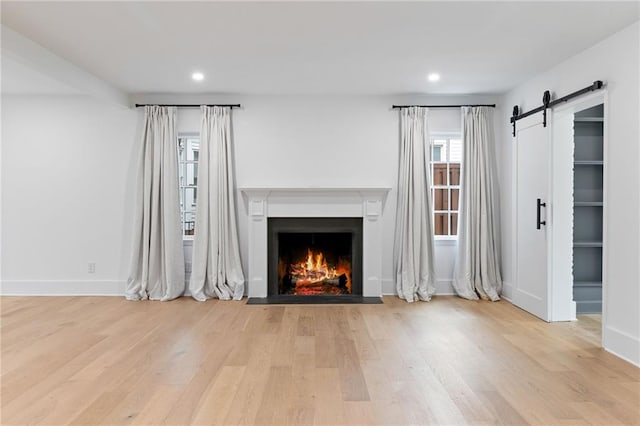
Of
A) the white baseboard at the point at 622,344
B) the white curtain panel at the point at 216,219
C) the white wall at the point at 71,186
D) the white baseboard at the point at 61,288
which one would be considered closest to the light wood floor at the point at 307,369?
the white baseboard at the point at 622,344

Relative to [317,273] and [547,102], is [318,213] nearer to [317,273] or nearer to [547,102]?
[317,273]

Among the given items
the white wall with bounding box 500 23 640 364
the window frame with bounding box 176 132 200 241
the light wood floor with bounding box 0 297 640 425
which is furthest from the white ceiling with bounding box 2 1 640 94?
the light wood floor with bounding box 0 297 640 425

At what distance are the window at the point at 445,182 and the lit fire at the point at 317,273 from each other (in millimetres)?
1401

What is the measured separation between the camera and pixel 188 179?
540 cm

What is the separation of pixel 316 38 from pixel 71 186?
3820 millimetres

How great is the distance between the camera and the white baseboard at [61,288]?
5129 millimetres

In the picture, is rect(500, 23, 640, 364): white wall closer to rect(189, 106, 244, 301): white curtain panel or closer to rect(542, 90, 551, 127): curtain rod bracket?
rect(542, 90, 551, 127): curtain rod bracket

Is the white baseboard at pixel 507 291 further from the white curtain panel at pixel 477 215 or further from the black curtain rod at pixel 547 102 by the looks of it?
the black curtain rod at pixel 547 102

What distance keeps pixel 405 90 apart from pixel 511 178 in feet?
5.36

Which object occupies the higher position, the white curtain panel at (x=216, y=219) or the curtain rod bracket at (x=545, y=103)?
the curtain rod bracket at (x=545, y=103)

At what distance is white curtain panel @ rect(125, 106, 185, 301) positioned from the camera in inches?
195

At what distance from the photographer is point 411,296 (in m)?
4.87

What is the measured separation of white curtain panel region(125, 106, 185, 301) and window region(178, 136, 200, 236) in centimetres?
31

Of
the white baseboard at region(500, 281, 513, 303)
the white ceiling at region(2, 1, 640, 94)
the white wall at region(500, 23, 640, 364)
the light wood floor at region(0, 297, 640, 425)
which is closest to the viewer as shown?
the light wood floor at region(0, 297, 640, 425)
